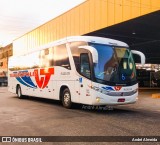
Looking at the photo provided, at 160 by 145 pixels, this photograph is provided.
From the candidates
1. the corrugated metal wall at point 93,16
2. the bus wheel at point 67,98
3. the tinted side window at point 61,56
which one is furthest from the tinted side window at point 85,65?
the corrugated metal wall at point 93,16

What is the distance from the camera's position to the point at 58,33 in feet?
96.8

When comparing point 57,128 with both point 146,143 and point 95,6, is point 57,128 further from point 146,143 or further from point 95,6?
point 95,6

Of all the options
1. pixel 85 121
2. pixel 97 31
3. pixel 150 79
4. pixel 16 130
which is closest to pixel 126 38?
pixel 97 31

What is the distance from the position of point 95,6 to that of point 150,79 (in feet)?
Result: 70.3

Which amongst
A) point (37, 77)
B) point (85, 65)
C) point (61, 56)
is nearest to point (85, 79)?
point (85, 65)

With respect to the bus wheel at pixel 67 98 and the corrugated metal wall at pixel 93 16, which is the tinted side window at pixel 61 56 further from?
the corrugated metal wall at pixel 93 16

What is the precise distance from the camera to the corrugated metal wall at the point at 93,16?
60.3ft

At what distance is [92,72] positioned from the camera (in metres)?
12.4

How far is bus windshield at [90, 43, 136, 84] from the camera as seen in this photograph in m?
12.5

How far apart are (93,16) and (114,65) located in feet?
35.6

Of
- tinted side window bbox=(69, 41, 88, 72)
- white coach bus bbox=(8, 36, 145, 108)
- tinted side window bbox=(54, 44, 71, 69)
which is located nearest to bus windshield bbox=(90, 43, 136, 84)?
white coach bus bbox=(8, 36, 145, 108)

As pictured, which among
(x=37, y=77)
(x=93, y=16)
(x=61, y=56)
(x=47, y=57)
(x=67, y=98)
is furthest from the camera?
(x=93, y=16)

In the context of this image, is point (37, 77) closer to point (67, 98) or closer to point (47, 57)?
point (47, 57)

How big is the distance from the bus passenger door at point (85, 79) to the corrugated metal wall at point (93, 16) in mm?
6262
